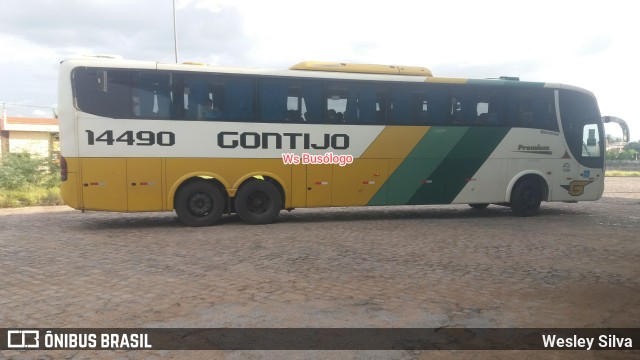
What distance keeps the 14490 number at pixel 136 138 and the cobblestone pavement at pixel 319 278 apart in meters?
1.87

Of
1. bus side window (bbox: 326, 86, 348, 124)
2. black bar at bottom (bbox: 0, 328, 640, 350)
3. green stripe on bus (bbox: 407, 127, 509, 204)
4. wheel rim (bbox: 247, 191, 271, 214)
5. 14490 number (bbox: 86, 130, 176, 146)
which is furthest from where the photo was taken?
green stripe on bus (bbox: 407, 127, 509, 204)

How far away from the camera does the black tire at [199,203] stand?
380 inches

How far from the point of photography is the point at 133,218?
37.8 ft

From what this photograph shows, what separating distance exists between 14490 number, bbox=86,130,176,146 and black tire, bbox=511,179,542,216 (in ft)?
28.5

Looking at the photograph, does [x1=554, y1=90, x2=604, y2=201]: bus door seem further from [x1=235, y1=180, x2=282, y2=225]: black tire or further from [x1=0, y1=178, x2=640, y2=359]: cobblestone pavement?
[x1=235, y1=180, x2=282, y2=225]: black tire

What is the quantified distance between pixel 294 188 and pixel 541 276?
5786mm

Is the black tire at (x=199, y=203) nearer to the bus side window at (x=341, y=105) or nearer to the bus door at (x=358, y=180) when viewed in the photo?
the bus door at (x=358, y=180)

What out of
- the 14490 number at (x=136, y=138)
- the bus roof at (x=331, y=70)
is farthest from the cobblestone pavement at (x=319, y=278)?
the bus roof at (x=331, y=70)

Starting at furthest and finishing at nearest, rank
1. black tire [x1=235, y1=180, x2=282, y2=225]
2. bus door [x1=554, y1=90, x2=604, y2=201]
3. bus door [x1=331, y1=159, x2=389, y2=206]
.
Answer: bus door [x1=554, y1=90, x2=604, y2=201], bus door [x1=331, y1=159, x2=389, y2=206], black tire [x1=235, y1=180, x2=282, y2=225]

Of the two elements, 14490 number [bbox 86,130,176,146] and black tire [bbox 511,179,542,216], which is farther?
black tire [bbox 511,179,542,216]

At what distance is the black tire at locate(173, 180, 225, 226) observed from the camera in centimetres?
965

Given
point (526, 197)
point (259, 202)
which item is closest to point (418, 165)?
point (526, 197)

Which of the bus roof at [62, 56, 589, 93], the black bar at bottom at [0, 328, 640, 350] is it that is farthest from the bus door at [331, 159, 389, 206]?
the black bar at bottom at [0, 328, 640, 350]

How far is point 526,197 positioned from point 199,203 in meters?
8.38
